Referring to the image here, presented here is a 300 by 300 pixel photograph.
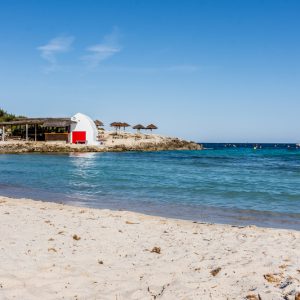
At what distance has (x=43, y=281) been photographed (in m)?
5.83

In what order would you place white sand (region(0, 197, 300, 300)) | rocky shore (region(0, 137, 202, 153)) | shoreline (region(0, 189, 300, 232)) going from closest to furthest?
white sand (region(0, 197, 300, 300))
shoreline (region(0, 189, 300, 232))
rocky shore (region(0, 137, 202, 153))

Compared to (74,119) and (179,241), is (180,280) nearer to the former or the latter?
(179,241)

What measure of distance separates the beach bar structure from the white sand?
5727 cm

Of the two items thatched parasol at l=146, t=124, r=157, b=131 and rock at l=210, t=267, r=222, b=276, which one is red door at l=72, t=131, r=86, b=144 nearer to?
thatched parasol at l=146, t=124, r=157, b=131

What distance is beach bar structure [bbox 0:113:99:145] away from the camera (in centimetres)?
6606

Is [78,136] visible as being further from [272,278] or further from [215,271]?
[272,278]

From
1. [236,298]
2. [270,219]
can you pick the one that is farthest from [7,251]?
[270,219]

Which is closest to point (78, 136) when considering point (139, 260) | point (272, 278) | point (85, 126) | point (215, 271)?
point (85, 126)

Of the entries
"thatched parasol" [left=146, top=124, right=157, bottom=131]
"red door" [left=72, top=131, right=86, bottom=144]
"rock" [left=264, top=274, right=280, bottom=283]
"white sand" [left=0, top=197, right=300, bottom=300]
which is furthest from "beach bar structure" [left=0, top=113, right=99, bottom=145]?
"rock" [left=264, top=274, right=280, bottom=283]

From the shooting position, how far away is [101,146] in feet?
228

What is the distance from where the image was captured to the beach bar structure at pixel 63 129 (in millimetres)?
66062

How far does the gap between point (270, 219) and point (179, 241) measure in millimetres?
5043

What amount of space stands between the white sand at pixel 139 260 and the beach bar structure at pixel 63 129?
5727cm

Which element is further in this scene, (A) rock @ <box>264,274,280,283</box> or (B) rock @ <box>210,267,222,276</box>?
(B) rock @ <box>210,267,222,276</box>
